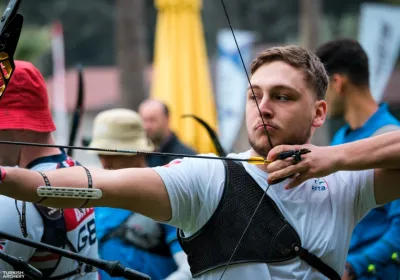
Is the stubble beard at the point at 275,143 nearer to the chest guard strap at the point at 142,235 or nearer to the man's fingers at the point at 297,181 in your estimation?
the man's fingers at the point at 297,181

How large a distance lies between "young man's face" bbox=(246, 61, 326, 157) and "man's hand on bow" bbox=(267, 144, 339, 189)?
14cm

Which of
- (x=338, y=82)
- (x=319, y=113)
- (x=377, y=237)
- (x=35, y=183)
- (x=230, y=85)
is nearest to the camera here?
(x=35, y=183)

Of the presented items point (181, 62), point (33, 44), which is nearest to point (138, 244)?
point (181, 62)

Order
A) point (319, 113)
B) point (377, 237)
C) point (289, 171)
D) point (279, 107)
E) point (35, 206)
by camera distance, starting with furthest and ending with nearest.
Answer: point (377, 237)
point (35, 206)
point (319, 113)
point (279, 107)
point (289, 171)

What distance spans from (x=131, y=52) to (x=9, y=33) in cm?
1461

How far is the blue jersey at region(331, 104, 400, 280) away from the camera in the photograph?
4.09 meters

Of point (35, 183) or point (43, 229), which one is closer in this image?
point (35, 183)

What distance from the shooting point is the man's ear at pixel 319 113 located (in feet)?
9.55

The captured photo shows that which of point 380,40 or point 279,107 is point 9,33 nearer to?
point 279,107

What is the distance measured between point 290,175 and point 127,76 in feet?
48.8

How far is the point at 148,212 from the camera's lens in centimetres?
254

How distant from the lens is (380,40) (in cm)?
917

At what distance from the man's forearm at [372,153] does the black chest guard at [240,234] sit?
278 millimetres

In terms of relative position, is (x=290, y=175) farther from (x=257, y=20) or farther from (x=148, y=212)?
(x=257, y=20)
